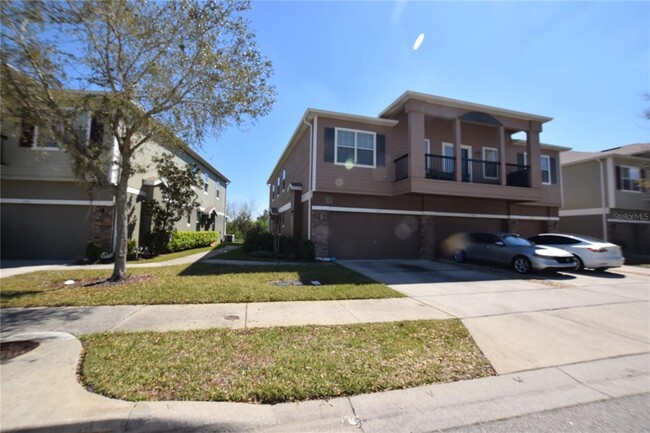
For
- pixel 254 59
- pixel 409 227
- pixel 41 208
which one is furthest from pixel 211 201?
pixel 254 59

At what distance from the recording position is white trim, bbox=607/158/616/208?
19156 mm

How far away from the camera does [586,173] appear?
68.1 feet

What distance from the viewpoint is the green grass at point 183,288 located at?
6.51 meters

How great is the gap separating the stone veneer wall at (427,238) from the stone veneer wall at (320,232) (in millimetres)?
4727

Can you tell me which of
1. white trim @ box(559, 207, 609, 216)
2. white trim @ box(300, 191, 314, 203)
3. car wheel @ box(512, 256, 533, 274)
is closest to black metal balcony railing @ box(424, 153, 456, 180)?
car wheel @ box(512, 256, 533, 274)

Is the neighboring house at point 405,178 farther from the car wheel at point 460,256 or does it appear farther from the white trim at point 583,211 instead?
the white trim at point 583,211

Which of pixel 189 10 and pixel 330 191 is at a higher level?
pixel 189 10

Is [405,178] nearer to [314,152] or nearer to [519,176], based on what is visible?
[314,152]

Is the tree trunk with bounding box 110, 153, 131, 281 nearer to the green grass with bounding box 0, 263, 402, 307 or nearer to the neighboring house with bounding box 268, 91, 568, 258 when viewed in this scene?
the green grass with bounding box 0, 263, 402, 307

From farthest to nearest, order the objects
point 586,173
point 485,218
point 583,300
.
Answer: point 586,173 → point 485,218 → point 583,300

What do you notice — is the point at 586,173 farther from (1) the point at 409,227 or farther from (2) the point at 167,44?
(2) the point at 167,44

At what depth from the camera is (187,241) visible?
18.4 metres

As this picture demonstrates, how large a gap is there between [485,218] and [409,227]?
4619mm

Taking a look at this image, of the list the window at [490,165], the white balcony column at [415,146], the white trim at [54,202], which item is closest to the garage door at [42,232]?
the white trim at [54,202]
